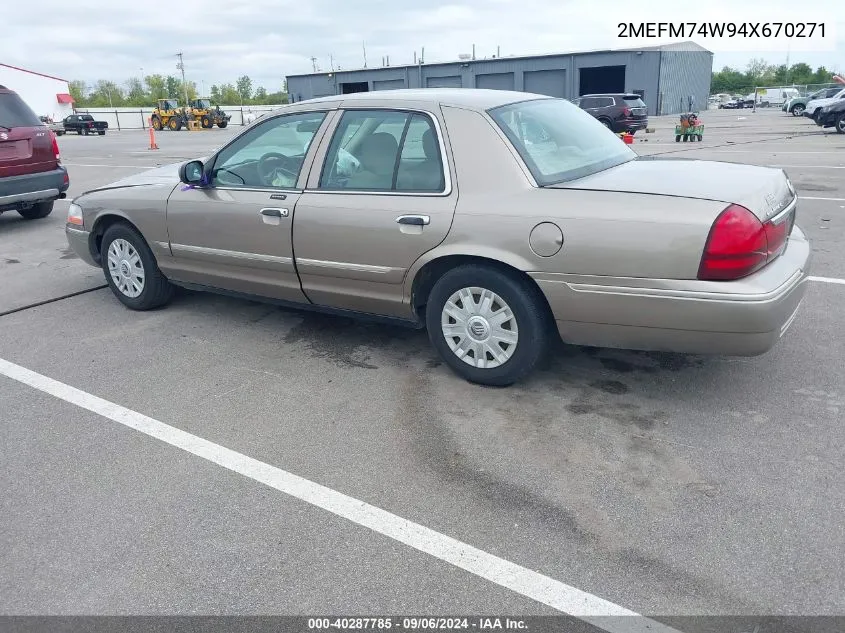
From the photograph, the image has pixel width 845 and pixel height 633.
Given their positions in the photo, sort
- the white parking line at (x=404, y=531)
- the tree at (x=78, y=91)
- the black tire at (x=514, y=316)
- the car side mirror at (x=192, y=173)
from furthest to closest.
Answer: the tree at (x=78, y=91) → the car side mirror at (x=192, y=173) → the black tire at (x=514, y=316) → the white parking line at (x=404, y=531)

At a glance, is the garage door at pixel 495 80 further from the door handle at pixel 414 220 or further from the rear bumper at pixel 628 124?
the door handle at pixel 414 220

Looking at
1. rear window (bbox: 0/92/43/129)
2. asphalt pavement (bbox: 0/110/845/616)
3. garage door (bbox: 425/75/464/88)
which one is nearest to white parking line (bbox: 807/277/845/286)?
asphalt pavement (bbox: 0/110/845/616)

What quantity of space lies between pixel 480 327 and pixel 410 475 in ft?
3.45

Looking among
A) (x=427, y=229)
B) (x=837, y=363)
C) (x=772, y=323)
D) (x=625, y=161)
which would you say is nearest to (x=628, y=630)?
(x=772, y=323)

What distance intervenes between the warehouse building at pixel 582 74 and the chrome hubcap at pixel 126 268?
38190 millimetres

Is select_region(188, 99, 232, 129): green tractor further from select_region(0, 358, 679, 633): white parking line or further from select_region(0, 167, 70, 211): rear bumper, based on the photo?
select_region(0, 358, 679, 633): white parking line

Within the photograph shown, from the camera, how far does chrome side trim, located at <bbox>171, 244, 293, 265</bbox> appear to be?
462 centimetres

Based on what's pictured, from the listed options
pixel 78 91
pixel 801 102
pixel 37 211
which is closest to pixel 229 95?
pixel 78 91

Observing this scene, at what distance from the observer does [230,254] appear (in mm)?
4871

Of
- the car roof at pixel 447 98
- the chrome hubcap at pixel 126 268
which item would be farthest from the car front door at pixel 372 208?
the chrome hubcap at pixel 126 268

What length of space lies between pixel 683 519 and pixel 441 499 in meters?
0.99

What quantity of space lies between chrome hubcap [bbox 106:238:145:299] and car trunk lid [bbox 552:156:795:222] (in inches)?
139

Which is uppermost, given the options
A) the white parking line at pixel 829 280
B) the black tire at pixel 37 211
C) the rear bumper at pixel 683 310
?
the rear bumper at pixel 683 310

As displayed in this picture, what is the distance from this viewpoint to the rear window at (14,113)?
8906 millimetres
